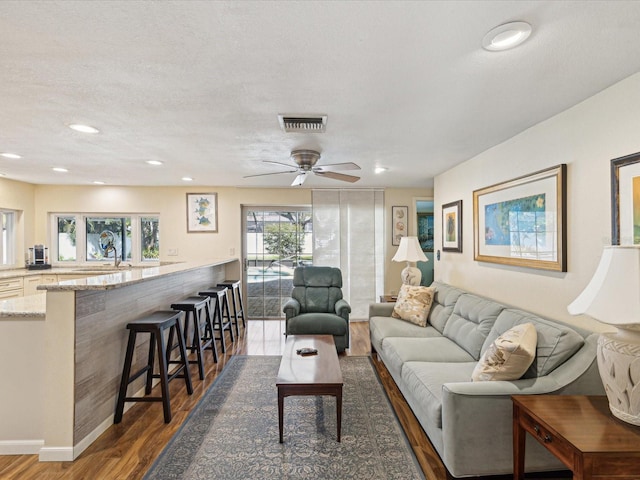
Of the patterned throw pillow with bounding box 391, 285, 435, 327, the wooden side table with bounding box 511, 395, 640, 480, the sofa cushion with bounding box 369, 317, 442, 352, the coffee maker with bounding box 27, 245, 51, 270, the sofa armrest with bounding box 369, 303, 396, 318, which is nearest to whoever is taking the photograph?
the wooden side table with bounding box 511, 395, 640, 480

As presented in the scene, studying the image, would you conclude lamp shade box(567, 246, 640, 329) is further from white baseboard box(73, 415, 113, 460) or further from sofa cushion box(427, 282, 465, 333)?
white baseboard box(73, 415, 113, 460)

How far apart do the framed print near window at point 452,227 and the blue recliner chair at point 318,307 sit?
155 cm

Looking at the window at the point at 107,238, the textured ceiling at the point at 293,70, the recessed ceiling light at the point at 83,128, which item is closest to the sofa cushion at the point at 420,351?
the textured ceiling at the point at 293,70

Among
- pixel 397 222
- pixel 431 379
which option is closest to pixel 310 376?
pixel 431 379

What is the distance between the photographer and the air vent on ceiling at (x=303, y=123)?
2.41m

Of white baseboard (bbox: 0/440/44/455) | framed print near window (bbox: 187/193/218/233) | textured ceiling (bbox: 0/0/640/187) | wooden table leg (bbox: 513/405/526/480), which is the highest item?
textured ceiling (bbox: 0/0/640/187)

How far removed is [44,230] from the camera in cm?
540

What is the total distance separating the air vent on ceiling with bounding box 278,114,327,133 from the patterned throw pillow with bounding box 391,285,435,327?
2.28 metres

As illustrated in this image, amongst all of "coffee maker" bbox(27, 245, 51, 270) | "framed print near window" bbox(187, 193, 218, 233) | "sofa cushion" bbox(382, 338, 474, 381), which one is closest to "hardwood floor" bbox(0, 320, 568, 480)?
"sofa cushion" bbox(382, 338, 474, 381)

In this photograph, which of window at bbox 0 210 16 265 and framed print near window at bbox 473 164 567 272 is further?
window at bbox 0 210 16 265

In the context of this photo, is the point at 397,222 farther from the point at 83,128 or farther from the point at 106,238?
the point at 106,238

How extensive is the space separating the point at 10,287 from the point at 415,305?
210 inches

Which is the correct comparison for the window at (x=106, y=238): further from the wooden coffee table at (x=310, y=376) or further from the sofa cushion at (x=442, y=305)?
the sofa cushion at (x=442, y=305)

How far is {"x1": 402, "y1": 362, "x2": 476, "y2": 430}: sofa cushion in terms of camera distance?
6.57 ft
